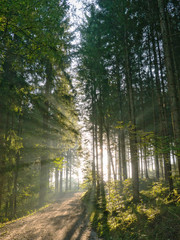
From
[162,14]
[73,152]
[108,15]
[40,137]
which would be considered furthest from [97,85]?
[73,152]

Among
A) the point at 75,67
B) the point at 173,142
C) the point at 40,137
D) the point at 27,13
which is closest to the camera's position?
the point at 173,142

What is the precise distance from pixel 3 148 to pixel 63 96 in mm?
6664

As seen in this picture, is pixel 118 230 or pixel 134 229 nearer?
pixel 134 229

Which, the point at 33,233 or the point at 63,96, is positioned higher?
the point at 63,96

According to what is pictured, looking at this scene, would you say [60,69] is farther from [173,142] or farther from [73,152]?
[73,152]

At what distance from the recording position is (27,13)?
4832 millimetres

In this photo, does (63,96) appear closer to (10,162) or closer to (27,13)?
(10,162)

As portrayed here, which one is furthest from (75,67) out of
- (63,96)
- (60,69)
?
(63,96)

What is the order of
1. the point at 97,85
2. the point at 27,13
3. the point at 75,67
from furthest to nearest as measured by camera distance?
the point at 75,67 → the point at 97,85 → the point at 27,13

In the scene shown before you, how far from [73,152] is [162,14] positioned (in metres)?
33.7

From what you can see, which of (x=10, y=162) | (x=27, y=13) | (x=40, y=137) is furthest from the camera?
(x=40, y=137)

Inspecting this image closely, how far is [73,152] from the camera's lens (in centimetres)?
3666

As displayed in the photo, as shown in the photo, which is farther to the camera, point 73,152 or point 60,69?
point 73,152

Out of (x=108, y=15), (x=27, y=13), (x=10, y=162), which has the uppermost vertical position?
(x=108, y=15)
